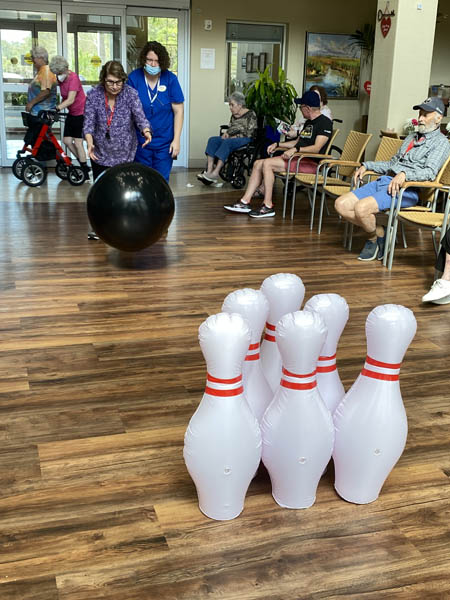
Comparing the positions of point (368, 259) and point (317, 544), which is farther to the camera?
point (368, 259)

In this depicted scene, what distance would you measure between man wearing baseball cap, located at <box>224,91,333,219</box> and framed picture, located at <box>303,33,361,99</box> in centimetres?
458

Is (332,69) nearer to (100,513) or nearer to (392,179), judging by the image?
(392,179)

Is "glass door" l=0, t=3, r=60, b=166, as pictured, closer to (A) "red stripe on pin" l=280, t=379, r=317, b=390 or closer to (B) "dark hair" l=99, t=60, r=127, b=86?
(B) "dark hair" l=99, t=60, r=127, b=86

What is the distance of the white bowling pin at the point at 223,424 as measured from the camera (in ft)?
5.94

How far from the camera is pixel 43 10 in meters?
10.3

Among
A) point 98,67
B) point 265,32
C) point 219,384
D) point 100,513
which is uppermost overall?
point 265,32

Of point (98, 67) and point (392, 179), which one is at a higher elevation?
point (98, 67)

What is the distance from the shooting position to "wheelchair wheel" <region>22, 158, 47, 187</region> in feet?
28.3

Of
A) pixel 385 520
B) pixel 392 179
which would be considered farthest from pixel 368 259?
pixel 385 520

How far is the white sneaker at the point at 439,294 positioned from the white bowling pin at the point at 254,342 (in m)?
2.44

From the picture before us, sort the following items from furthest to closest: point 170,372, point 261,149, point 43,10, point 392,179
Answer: point 43,10 → point 261,149 → point 392,179 → point 170,372

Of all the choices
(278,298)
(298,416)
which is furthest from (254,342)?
(298,416)

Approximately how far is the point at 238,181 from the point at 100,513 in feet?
24.5

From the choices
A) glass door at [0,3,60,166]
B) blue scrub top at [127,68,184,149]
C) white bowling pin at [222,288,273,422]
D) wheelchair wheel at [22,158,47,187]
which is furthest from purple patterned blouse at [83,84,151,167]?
glass door at [0,3,60,166]
